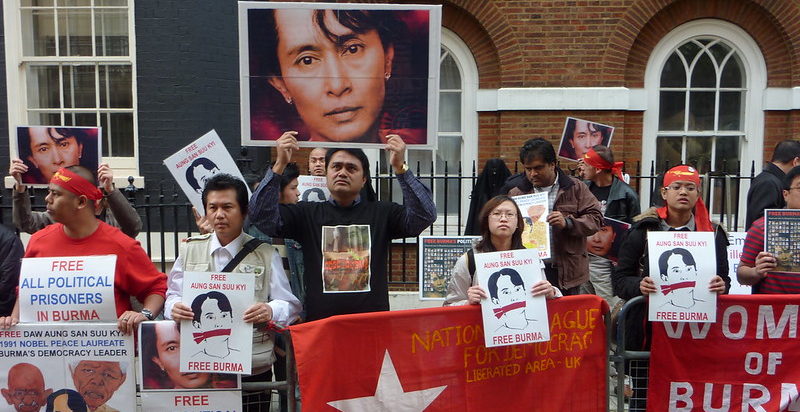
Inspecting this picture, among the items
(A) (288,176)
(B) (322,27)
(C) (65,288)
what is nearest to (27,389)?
(C) (65,288)

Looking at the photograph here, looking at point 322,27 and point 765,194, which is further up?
point 322,27

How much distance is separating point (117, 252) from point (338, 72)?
4.96 feet

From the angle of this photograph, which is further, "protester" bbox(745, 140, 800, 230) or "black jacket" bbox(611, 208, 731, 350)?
"protester" bbox(745, 140, 800, 230)

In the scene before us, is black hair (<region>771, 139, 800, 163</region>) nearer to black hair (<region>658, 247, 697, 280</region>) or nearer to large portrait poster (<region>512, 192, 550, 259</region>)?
large portrait poster (<region>512, 192, 550, 259</region>)

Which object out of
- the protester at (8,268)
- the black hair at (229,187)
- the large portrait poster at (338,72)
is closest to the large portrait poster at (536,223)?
the large portrait poster at (338,72)

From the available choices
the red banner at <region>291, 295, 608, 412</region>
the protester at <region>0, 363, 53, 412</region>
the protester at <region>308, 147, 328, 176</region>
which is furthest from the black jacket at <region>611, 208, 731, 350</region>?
the protester at <region>0, 363, 53, 412</region>

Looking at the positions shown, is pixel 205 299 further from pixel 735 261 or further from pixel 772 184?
pixel 735 261

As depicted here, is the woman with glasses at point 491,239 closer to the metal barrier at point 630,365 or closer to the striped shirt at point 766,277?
the metal barrier at point 630,365

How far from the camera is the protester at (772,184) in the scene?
197 inches

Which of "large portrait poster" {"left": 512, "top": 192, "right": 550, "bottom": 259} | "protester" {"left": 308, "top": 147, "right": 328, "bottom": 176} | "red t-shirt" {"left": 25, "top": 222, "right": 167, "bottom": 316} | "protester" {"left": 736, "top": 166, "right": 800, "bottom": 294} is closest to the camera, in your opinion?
"red t-shirt" {"left": 25, "top": 222, "right": 167, "bottom": 316}

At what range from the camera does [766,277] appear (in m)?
3.78

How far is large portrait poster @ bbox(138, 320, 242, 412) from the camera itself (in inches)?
122

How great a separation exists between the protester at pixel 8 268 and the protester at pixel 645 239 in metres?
3.58

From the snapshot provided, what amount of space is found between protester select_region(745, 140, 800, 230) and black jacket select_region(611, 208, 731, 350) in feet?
5.07
